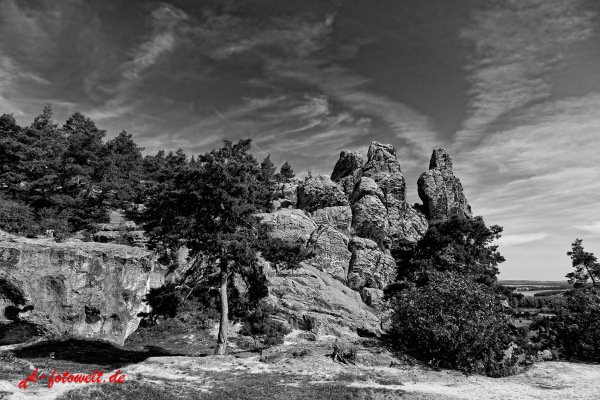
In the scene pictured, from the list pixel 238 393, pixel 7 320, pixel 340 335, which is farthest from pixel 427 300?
pixel 7 320

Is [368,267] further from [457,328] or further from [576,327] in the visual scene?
[457,328]

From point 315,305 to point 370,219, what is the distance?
26.8 metres

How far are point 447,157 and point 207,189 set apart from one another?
213 feet

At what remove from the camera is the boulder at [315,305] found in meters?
31.6

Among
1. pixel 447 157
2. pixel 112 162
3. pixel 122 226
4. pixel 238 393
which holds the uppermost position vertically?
pixel 447 157

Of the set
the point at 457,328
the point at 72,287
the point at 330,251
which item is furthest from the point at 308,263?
the point at 72,287

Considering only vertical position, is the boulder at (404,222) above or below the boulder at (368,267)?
above

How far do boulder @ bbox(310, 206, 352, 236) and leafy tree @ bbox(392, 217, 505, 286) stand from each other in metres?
18.4

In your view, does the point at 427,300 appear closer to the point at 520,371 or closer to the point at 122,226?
the point at 520,371

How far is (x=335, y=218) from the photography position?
5716 cm

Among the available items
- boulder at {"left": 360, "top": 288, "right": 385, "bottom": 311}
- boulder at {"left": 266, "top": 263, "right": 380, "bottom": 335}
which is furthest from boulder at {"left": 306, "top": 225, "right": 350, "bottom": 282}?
boulder at {"left": 266, "top": 263, "right": 380, "bottom": 335}

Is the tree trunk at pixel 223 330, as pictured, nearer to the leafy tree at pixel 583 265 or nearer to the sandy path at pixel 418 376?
the sandy path at pixel 418 376

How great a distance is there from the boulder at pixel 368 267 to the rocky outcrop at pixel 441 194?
1938 centimetres

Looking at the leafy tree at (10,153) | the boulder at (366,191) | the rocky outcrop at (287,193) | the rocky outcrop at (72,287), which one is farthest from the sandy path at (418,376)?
the boulder at (366,191)
